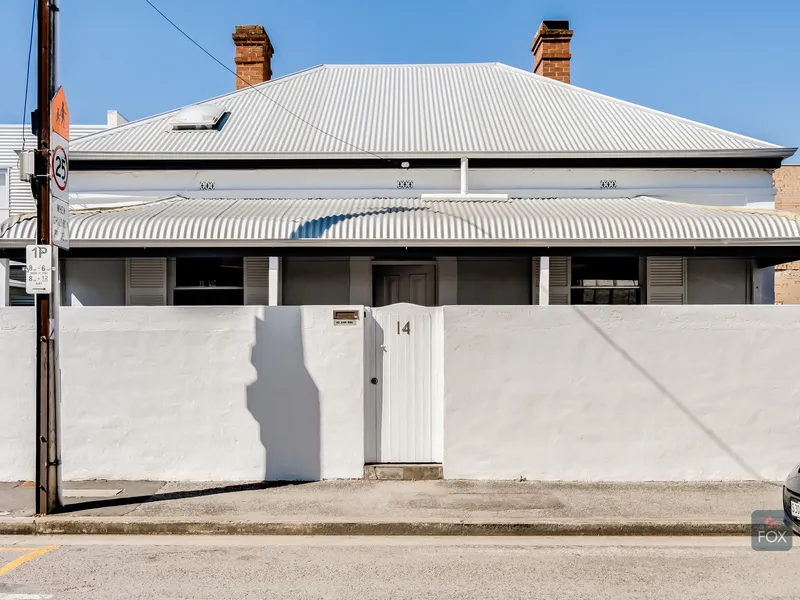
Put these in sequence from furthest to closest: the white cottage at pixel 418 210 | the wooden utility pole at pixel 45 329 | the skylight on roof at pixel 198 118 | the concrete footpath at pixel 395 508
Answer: the skylight on roof at pixel 198 118 → the white cottage at pixel 418 210 → the wooden utility pole at pixel 45 329 → the concrete footpath at pixel 395 508

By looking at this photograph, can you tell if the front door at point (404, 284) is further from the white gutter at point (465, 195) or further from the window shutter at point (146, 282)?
the window shutter at point (146, 282)

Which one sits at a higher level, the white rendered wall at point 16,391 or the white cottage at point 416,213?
the white cottage at point 416,213

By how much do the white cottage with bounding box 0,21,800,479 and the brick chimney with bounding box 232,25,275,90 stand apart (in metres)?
2.41

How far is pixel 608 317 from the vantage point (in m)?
7.62

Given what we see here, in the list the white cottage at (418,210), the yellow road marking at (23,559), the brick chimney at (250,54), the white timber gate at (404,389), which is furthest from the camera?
the brick chimney at (250,54)

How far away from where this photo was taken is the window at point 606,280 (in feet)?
37.7

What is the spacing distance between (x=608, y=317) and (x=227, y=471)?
4787 millimetres

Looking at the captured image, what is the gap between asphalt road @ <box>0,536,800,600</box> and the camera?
477 centimetres

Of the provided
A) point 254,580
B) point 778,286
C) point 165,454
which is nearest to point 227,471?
point 165,454

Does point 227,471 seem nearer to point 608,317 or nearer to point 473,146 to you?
point 608,317

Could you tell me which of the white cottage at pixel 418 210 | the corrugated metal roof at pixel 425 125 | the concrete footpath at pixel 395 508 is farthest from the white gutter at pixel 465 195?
the concrete footpath at pixel 395 508

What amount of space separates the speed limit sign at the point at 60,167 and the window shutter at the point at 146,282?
4910mm

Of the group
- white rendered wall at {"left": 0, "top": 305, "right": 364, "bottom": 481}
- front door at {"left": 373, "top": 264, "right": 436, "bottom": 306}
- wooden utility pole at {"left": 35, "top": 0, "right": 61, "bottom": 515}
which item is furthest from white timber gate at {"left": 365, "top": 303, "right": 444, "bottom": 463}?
front door at {"left": 373, "top": 264, "right": 436, "bottom": 306}

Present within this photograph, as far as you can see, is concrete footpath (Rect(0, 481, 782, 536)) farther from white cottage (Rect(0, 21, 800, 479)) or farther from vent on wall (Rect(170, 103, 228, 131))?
vent on wall (Rect(170, 103, 228, 131))
